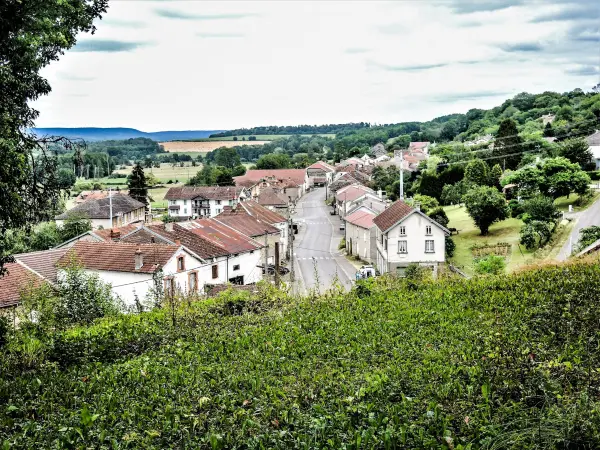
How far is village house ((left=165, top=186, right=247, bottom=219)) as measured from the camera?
244ft

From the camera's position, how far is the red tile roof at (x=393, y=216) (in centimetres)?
3572

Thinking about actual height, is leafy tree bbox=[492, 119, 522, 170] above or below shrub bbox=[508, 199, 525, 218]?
above

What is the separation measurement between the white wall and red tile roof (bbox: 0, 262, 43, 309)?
19.7 meters

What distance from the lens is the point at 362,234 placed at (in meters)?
42.3

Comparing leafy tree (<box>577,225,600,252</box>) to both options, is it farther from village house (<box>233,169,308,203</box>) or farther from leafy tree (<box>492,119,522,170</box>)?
village house (<box>233,169,308,203</box>)

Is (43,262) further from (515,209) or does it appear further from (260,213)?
(515,209)

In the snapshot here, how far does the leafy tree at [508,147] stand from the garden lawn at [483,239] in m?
22.3

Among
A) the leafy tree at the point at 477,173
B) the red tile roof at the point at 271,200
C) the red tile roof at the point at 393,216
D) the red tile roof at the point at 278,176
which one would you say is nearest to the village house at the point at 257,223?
the red tile roof at the point at 393,216

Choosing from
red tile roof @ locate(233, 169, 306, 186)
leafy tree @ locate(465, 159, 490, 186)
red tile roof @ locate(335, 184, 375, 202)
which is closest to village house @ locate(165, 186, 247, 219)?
red tile roof @ locate(335, 184, 375, 202)

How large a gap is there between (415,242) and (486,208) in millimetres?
5849

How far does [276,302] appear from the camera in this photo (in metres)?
11.7

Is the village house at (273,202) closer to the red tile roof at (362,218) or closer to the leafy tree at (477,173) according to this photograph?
the red tile roof at (362,218)

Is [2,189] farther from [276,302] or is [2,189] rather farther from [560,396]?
[560,396]

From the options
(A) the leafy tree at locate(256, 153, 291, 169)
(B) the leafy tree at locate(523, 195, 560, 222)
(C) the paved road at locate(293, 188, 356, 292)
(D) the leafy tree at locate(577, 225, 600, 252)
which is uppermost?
(A) the leafy tree at locate(256, 153, 291, 169)
